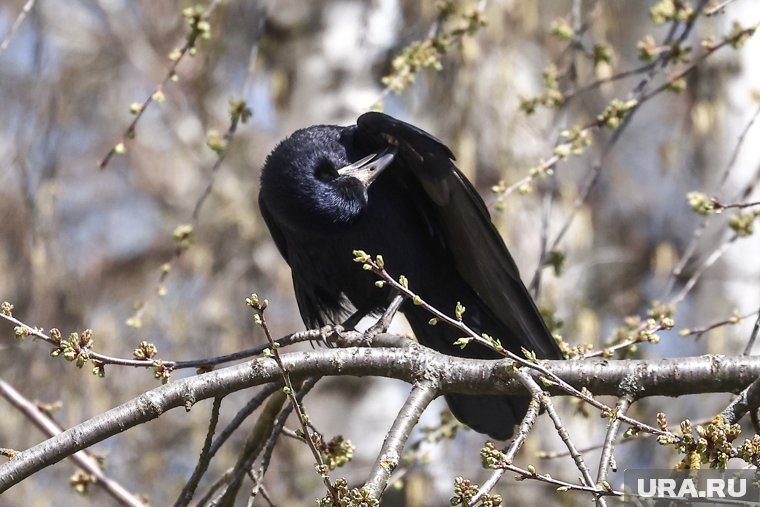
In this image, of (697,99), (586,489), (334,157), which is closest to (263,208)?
(334,157)

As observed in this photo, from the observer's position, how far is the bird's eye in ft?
10.2

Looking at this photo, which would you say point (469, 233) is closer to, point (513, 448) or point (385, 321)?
point (385, 321)

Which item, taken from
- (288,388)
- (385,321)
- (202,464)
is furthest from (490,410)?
(288,388)

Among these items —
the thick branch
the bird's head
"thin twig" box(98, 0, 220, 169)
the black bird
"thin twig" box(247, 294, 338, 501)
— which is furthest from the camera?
the bird's head

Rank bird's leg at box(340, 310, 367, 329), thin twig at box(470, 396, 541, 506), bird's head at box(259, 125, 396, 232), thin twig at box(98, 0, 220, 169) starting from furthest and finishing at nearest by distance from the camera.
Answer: bird's leg at box(340, 310, 367, 329) < bird's head at box(259, 125, 396, 232) < thin twig at box(98, 0, 220, 169) < thin twig at box(470, 396, 541, 506)

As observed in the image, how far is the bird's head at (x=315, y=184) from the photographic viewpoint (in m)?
3.05

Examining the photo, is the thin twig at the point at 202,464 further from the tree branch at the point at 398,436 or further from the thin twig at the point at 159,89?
the thin twig at the point at 159,89

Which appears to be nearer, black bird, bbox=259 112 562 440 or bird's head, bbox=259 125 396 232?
black bird, bbox=259 112 562 440

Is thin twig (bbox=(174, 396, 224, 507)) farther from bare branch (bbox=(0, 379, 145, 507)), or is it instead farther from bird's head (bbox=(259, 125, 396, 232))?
bird's head (bbox=(259, 125, 396, 232))

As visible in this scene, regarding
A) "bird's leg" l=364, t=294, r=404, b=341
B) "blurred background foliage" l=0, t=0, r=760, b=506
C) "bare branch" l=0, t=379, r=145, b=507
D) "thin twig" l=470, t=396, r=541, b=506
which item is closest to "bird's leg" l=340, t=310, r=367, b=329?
"bird's leg" l=364, t=294, r=404, b=341

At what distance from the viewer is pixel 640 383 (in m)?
1.90

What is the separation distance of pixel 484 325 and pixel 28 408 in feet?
4.33

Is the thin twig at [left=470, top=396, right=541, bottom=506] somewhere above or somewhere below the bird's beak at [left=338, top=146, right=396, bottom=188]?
below

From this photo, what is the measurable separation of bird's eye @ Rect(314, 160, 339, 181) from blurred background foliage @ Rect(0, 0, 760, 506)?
30 centimetres
